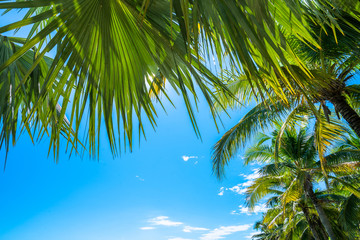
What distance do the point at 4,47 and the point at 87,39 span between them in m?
0.86

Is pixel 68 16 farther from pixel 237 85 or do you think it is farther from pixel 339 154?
pixel 339 154

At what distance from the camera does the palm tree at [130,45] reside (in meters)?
1.09

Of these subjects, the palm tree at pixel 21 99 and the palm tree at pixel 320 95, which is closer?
the palm tree at pixel 21 99

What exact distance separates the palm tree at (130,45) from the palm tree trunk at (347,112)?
4.79 metres

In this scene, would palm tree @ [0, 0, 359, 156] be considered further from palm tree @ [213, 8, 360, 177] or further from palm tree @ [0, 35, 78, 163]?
palm tree @ [213, 8, 360, 177]

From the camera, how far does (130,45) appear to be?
5.52 feet

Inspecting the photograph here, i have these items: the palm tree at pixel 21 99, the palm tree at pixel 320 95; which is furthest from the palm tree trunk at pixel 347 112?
the palm tree at pixel 21 99

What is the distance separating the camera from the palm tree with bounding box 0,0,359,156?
1094 mm

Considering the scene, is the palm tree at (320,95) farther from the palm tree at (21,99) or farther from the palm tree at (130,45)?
the palm tree at (21,99)

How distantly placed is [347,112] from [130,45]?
5351 millimetres

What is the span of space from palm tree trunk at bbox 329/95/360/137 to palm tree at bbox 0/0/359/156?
15.7ft

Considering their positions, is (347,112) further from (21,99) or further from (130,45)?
(21,99)

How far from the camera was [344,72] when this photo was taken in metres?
5.50

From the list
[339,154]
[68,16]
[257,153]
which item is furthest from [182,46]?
[257,153]
